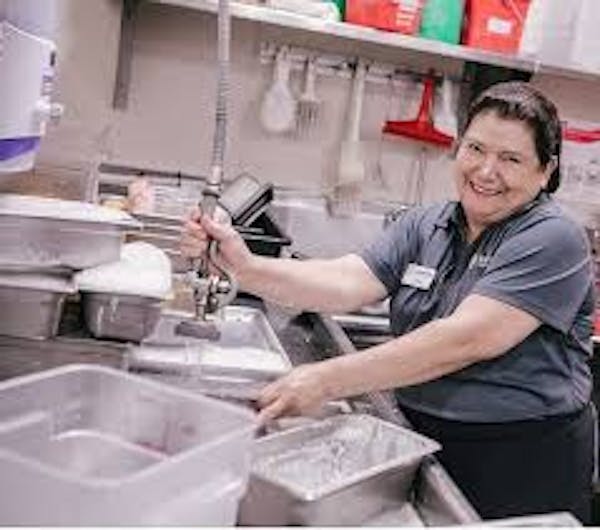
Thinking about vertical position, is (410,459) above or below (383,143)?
below

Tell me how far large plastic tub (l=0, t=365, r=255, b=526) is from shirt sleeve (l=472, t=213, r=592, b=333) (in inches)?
32.9

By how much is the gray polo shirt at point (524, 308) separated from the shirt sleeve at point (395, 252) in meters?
0.13

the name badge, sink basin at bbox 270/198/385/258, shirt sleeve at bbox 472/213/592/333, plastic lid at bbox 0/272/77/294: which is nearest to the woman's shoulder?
shirt sleeve at bbox 472/213/592/333

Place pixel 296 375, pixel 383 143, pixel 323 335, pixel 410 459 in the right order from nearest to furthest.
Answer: pixel 410 459 < pixel 296 375 < pixel 323 335 < pixel 383 143

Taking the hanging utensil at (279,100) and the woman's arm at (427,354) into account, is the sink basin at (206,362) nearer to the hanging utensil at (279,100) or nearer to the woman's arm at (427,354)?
the woman's arm at (427,354)

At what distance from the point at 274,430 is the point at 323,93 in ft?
6.23

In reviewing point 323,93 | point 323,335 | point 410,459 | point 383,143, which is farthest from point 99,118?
point 410,459

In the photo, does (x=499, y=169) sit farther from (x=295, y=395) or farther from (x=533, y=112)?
(x=295, y=395)

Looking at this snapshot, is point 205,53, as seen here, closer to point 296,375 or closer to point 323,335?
point 323,335

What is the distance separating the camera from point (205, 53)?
287 centimetres

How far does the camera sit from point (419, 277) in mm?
1870

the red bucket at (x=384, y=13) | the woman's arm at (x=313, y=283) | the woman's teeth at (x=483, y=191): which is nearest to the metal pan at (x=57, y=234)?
the woman's arm at (x=313, y=283)

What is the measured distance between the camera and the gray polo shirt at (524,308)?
167 centimetres

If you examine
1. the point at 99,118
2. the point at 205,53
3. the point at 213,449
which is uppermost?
the point at 205,53
